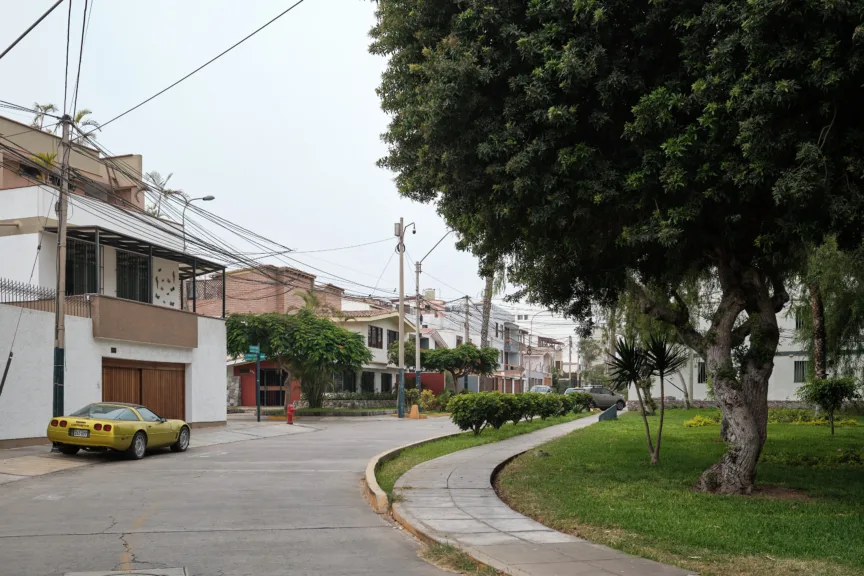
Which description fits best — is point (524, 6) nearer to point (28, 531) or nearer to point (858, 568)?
point (858, 568)

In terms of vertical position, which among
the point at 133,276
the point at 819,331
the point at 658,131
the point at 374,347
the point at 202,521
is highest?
the point at 658,131

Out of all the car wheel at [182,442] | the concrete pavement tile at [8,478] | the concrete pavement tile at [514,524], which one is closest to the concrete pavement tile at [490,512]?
the concrete pavement tile at [514,524]

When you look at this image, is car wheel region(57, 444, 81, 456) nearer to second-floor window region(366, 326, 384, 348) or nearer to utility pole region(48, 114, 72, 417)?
utility pole region(48, 114, 72, 417)

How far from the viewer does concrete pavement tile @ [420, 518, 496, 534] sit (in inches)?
371

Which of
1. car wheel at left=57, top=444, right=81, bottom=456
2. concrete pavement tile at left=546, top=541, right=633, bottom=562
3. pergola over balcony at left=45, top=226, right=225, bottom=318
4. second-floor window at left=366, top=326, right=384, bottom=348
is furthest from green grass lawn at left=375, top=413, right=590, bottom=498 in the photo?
second-floor window at left=366, top=326, right=384, bottom=348

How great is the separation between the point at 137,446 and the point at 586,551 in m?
13.6

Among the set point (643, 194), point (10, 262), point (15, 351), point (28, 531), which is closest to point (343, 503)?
point (28, 531)

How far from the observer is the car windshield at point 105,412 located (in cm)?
1884

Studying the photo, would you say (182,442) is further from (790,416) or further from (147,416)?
(790,416)

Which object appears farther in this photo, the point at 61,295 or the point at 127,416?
the point at 61,295

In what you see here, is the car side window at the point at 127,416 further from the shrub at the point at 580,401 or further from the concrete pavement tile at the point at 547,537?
the shrub at the point at 580,401

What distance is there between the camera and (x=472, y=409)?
24.2 m

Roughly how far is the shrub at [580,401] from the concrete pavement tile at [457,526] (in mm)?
33341

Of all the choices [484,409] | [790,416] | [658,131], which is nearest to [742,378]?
[658,131]
